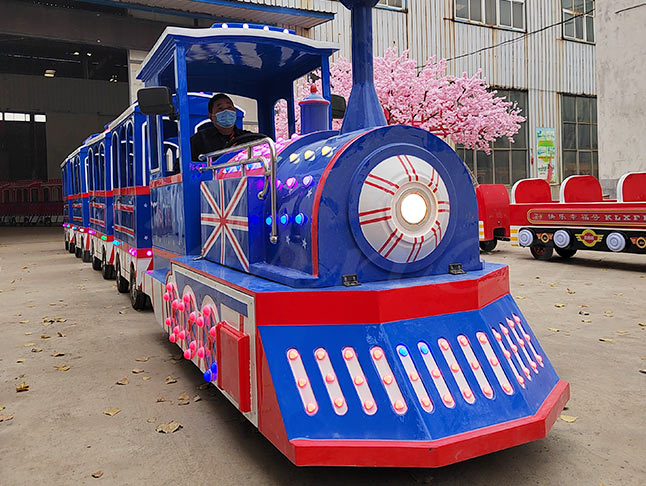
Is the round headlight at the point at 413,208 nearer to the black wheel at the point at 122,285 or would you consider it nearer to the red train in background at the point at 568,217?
the black wheel at the point at 122,285

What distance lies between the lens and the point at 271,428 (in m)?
2.52

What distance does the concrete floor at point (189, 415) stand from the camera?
2660 millimetres

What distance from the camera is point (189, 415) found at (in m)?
3.48

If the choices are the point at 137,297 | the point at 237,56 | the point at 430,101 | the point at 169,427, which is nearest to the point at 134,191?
the point at 137,297


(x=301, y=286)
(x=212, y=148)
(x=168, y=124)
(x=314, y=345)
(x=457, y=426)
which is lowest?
(x=457, y=426)

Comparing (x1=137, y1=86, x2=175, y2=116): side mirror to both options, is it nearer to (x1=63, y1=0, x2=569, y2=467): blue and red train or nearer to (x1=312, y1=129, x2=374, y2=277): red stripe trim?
(x1=63, y1=0, x2=569, y2=467): blue and red train

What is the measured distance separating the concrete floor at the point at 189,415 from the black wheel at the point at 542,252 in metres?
3.47

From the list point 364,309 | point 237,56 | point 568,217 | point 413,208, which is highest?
point 237,56

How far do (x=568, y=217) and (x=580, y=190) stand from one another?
81 centimetres

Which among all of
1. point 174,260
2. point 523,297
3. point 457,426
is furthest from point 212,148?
point 523,297

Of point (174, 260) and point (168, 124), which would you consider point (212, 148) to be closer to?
point (174, 260)

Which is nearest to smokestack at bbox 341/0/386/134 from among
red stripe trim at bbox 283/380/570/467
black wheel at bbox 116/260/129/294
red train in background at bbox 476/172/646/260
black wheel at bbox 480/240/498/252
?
red stripe trim at bbox 283/380/570/467

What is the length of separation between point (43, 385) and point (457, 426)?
10.00ft

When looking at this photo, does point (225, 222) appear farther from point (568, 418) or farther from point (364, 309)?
point (568, 418)
